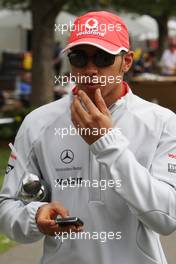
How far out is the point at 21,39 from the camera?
2958 centimetres

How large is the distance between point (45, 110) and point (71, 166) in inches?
11.0

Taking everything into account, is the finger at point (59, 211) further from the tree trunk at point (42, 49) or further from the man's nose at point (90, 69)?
the tree trunk at point (42, 49)

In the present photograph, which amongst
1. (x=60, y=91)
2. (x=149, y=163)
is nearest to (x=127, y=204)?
(x=149, y=163)

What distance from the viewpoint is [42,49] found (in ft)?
43.8

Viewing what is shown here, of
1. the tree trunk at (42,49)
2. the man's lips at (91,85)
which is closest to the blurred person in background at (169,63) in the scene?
the tree trunk at (42,49)

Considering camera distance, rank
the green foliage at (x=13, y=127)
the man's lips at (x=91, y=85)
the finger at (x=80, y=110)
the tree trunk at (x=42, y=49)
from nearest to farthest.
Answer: the finger at (x=80, y=110) < the man's lips at (x=91, y=85) < the green foliage at (x=13, y=127) < the tree trunk at (x=42, y=49)

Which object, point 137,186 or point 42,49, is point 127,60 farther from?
point 42,49

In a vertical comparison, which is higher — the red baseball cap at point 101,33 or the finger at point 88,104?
the red baseball cap at point 101,33

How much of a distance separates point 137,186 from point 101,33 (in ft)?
1.81

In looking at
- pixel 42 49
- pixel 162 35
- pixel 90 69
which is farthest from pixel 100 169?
pixel 162 35

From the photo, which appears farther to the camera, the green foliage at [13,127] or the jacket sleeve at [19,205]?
the green foliage at [13,127]

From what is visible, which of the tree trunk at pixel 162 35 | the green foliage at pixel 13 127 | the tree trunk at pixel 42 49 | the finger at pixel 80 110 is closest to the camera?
the finger at pixel 80 110

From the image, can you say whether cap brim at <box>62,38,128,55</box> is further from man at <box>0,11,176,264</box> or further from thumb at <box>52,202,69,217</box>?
thumb at <box>52,202,69,217</box>

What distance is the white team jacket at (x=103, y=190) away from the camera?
2.23 metres
